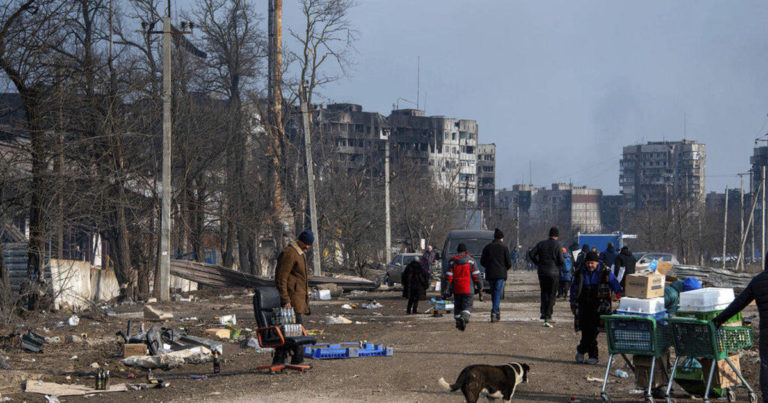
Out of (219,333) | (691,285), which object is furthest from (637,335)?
(219,333)

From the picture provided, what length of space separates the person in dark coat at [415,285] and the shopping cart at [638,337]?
13485 millimetres

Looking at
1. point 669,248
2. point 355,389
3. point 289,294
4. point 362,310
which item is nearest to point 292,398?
point 355,389

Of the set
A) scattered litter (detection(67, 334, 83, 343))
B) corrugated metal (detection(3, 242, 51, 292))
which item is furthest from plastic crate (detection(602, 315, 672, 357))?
corrugated metal (detection(3, 242, 51, 292))

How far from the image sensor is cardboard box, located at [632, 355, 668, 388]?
9.99 meters

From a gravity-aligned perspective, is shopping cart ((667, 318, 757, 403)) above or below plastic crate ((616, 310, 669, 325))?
below

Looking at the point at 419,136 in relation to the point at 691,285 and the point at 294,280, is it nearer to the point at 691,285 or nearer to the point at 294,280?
the point at 294,280

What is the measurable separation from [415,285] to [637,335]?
45.0ft

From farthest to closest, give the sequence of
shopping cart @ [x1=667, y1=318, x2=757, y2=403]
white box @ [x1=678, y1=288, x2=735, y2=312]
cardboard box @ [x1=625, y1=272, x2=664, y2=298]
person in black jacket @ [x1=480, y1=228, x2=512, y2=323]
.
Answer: person in black jacket @ [x1=480, y1=228, x2=512, y2=323] < cardboard box @ [x1=625, y1=272, x2=664, y2=298] < white box @ [x1=678, y1=288, x2=735, y2=312] < shopping cart @ [x1=667, y1=318, x2=757, y2=403]

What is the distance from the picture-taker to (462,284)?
58.0ft

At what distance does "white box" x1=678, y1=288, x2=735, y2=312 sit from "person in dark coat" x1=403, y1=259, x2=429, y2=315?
1400 centimetres

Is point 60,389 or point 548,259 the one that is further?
point 548,259

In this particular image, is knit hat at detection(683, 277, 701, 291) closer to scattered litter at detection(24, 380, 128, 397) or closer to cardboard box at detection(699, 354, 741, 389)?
cardboard box at detection(699, 354, 741, 389)

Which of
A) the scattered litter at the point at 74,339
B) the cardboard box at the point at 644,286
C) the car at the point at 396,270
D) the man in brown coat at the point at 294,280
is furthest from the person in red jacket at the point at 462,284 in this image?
the car at the point at 396,270

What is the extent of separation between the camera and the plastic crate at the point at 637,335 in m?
9.61
